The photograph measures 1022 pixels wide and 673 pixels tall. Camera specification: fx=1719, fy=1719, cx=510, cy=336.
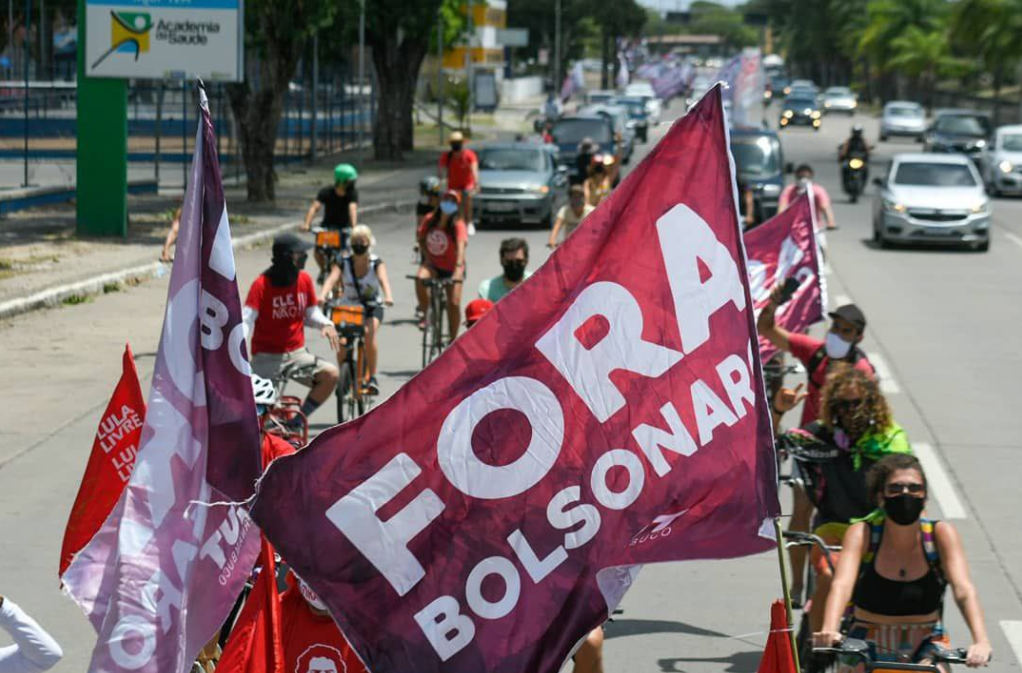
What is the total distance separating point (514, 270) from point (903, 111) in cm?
6201

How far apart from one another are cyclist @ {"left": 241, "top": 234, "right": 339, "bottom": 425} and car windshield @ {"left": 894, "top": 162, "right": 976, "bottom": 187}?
20.4 metres

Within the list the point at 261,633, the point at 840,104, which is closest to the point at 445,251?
the point at 261,633

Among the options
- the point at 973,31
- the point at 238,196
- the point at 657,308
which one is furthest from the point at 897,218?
the point at 973,31

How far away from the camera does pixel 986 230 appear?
2889 centimetres

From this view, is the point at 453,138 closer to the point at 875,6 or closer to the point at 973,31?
the point at 973,31

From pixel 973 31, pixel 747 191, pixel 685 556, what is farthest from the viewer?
pixel 973 31

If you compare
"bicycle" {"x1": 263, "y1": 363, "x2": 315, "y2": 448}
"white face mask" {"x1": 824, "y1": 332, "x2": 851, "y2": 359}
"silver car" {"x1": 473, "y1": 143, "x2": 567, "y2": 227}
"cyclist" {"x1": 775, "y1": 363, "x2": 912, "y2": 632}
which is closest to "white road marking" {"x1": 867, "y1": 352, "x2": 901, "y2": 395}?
"bicycle" {"x1": 263, "y1": 363, "x2": 315, "y2": 448}

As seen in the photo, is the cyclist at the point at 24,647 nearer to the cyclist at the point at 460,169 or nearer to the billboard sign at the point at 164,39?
the cyclist at the point at 460,169

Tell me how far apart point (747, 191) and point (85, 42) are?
41.1 ft

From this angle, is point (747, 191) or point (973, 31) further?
point (973, 31)

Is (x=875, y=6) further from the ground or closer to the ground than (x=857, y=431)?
further from the ground

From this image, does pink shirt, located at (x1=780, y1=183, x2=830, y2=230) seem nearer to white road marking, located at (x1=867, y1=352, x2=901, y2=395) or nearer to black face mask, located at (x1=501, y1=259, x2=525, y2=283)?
white road marking, located at (x1=867, y1=352, x2=901, y2=395)

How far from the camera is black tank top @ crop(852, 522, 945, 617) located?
6.25 meters

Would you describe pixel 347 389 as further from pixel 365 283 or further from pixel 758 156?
pixel 758 156
